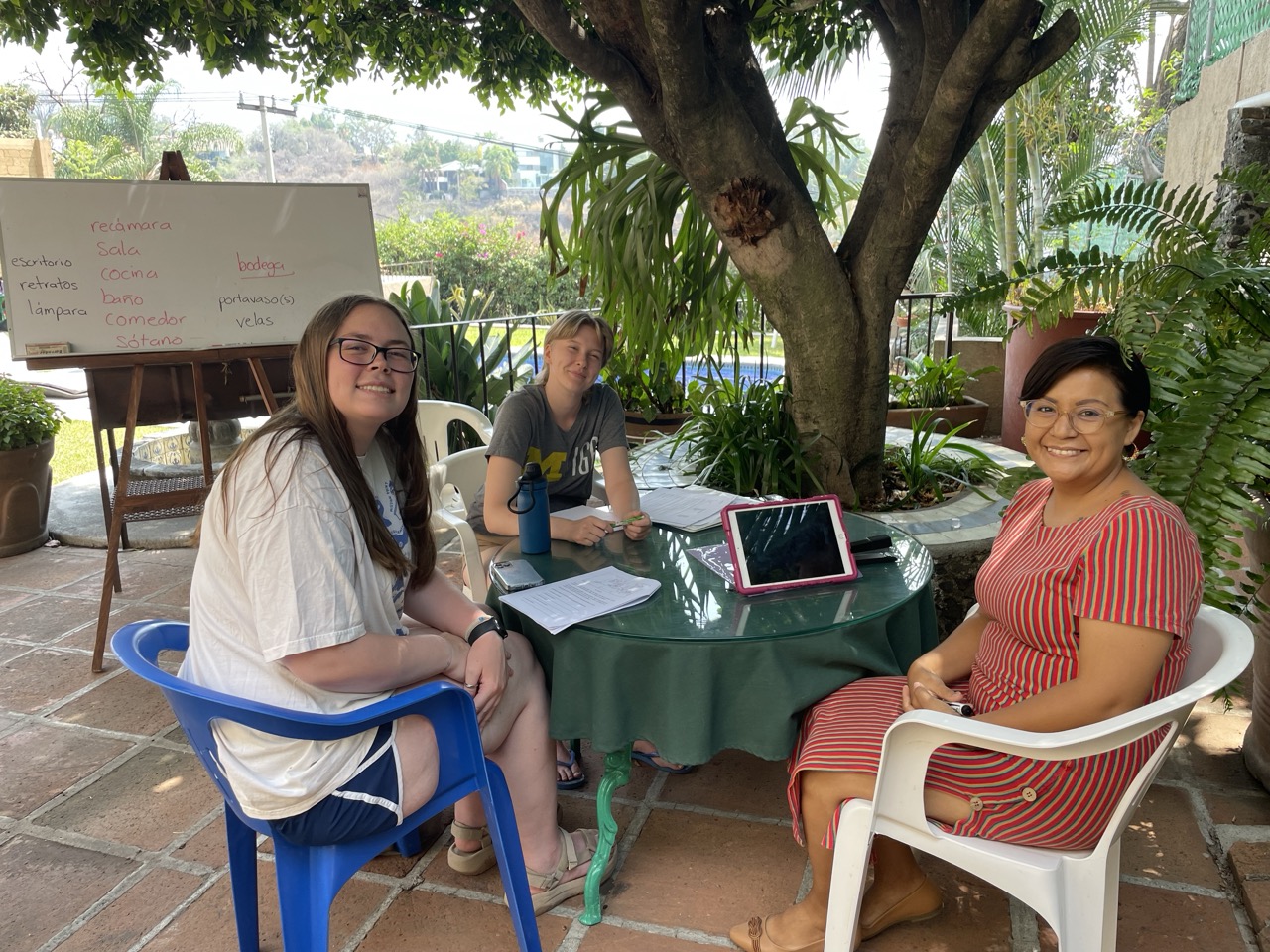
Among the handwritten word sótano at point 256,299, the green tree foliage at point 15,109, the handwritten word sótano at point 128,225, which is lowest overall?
the handwritten word sótano at point 256,299

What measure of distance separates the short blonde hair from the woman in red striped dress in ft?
4.55

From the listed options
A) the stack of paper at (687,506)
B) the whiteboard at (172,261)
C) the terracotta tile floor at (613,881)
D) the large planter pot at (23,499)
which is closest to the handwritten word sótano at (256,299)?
the whiteboard at (172,261)

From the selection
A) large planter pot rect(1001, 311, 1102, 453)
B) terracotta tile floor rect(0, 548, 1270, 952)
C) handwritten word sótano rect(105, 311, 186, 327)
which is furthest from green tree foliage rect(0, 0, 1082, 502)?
large planter pot rect(1001, 311, 1102, 453)

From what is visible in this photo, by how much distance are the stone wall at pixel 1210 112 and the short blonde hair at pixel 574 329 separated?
291 cm

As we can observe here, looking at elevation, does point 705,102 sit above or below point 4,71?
below

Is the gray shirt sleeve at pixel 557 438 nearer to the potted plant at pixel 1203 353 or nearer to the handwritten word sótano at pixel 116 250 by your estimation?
the potted plant at pixel 1203 353

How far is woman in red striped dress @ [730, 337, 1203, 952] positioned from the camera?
4.69ft

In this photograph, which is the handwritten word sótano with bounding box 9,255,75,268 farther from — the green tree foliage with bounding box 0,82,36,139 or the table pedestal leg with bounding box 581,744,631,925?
the green tree foliage with bounding box 0,82,36,139

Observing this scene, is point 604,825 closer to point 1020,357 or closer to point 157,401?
point 157,401

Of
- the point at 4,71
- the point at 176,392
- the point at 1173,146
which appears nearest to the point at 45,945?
the point at 176,392

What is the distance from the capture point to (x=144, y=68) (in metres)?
3.95

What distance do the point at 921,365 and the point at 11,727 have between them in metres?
5.47

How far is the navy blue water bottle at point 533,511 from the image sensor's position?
7.36 feet

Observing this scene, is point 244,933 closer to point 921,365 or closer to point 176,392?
point 176,392
